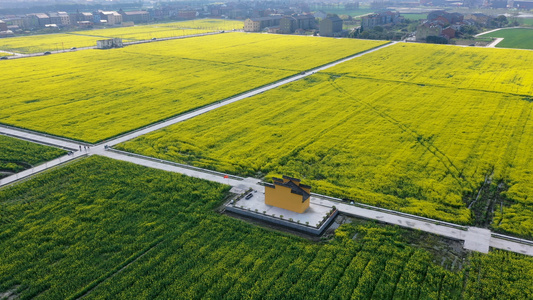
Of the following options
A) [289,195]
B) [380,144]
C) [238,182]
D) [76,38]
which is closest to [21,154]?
[238,182]

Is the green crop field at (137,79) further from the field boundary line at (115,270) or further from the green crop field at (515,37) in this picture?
the green crop field at (515,37)

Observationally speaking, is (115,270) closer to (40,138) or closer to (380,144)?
(40,138)

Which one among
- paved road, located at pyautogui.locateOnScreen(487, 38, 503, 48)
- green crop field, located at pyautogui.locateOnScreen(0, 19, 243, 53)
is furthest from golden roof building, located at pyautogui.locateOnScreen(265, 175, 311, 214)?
green crop field, located at pyautogui.locateOnScreen(0, 19, 243, 53)

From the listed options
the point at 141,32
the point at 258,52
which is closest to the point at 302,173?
the point at 258,52

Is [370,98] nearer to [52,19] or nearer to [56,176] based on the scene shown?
[56,176]

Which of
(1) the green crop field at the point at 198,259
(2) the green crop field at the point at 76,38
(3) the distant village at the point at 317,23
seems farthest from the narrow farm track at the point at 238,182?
(3) the distant village at the point at 317,23

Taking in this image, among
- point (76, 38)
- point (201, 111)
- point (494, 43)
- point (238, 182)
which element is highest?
point (76, 38)
